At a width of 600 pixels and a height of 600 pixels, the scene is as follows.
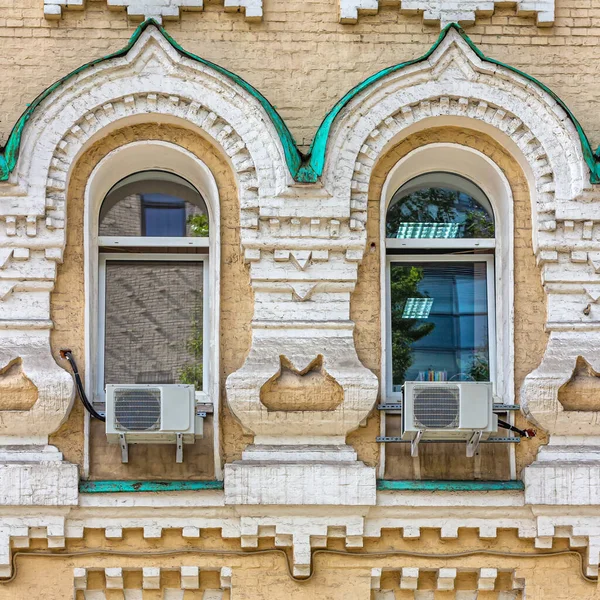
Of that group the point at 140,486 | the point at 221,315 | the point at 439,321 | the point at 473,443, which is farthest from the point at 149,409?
the point at 439,321

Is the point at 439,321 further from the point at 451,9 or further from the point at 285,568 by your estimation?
the point at 451,9

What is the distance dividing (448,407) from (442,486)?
1.90ft

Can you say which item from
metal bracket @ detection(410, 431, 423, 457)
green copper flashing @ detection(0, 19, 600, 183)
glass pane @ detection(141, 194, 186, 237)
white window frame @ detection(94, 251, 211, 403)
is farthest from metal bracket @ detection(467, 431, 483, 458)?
glass pane @ detection(141, 194, 186, 237)

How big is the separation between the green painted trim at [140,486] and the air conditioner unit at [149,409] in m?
0.39

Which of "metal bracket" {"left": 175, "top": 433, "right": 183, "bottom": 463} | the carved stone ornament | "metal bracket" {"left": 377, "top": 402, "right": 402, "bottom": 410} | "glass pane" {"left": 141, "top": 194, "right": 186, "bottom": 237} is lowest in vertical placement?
"metal bracket" {"left": 175, "top": 433, "right": 183, "bottom": 463}

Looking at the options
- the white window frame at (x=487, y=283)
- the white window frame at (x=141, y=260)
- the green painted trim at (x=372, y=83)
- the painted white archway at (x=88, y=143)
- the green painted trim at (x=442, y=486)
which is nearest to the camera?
the green painted trim at (x=442, y=486)

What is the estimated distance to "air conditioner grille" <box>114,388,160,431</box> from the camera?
1194 centimetres

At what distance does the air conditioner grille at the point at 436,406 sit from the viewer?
11977mm

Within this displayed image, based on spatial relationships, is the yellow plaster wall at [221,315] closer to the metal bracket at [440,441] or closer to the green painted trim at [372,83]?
the green painted trim at [372,83]

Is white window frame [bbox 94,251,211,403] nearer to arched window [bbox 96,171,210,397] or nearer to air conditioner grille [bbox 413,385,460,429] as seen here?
arched window [bbox 96,171,210,397]

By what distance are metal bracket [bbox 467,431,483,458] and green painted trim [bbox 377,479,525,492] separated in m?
0.21

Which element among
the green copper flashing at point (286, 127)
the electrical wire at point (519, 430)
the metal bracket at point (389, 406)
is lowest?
the electrical wire at point (519, 430)

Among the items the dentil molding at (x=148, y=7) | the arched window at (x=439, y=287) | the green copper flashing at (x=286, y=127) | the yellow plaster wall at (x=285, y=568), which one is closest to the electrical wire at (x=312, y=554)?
the yellow plaster wall at (x=285, y=568)

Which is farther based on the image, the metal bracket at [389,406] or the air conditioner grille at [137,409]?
the metal bracket at [389,406]
